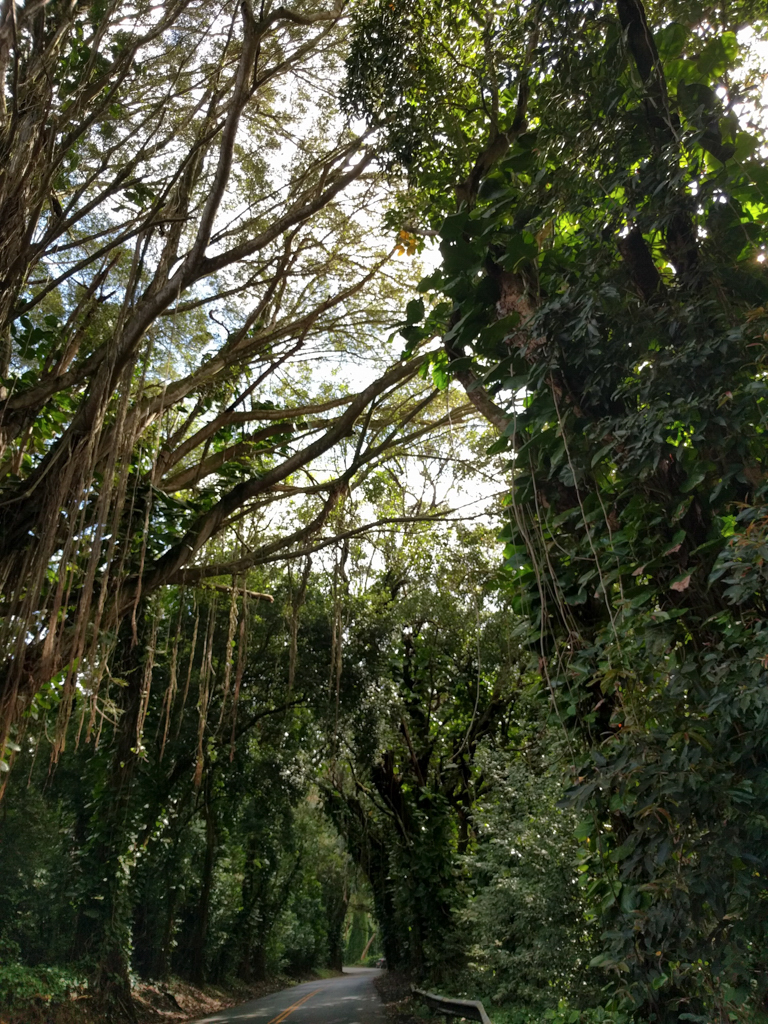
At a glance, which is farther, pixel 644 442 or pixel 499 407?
pixel 499 407

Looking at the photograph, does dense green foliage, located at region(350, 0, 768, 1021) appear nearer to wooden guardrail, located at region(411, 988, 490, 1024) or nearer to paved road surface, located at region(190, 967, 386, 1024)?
wooden guardrail, located at region(411, 988, 490, 1024)

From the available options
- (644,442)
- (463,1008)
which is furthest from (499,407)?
(463,1008)

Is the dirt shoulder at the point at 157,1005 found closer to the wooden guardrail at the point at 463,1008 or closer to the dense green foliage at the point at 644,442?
the wooden guardrail at the point at 463,1008

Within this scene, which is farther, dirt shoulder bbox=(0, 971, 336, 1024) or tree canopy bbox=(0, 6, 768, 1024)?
dirt shoulder bbox=(0, 971, 336, 1024)

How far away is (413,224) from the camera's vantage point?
5.71 metres

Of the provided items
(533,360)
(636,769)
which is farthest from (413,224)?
(636,769)

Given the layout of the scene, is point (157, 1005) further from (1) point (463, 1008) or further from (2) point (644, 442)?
(2) point (644, 442)

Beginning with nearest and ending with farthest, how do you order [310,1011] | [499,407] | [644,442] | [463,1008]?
[644,442] < [499,407] < [463,1008] < [310,1011]

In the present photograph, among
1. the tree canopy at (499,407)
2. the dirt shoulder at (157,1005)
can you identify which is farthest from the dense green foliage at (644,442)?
the dirt shoulder at (157,1005)

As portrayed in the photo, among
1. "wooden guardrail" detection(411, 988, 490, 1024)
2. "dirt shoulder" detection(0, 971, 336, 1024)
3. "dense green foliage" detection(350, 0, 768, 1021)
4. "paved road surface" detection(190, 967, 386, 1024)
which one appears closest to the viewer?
"dense green foliage" detection(350, 0, 768, 1021)

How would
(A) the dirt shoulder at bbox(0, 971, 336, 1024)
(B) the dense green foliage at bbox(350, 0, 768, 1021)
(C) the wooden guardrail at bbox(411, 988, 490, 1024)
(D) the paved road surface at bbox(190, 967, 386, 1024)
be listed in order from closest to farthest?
(B) the dense green foliage at bbox(350, 0, 768, 1021) → (C) the wooden guardrail at bbox(411, 988, 490, 1024) → (A) the dirt shoulder at bbox(0, 971, 336, 1024) → (D) the paved road surface at bbox(190, 967, 386, 1024)

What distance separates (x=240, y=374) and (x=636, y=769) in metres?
6.20

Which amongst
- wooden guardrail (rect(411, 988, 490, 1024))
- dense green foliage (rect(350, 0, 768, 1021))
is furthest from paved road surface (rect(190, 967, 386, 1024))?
dense green foliage (rect(350, 0, 768, 1021))

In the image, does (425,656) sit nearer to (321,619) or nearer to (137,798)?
(321,619)
